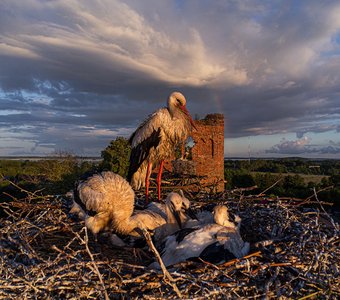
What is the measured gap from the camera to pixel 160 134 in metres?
5.85

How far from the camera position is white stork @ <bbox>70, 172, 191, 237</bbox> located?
357 centimetres

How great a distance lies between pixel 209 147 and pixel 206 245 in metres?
14.7

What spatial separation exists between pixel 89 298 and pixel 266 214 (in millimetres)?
2403

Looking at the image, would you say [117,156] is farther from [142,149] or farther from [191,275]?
[191,275]

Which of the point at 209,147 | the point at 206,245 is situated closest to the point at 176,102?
the point at 206,245

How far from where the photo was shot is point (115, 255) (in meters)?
3.25

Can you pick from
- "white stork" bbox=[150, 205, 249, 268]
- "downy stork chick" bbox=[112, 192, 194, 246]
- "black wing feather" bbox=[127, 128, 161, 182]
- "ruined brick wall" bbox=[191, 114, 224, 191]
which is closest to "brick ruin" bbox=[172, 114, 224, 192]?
"ruined brick wall" bbox=[191, 114, 224, 191]

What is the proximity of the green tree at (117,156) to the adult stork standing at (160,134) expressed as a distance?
9.52 meters

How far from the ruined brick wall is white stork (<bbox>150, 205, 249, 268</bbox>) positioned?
1402cm

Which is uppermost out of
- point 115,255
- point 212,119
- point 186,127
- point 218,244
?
point 212,119

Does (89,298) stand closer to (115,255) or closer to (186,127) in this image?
(115,255)

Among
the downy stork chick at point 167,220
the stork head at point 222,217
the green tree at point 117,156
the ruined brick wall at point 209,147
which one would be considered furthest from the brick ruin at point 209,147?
the stork head at point 222,217

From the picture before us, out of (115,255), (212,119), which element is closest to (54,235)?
(115,255)

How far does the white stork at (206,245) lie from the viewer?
2680mm
